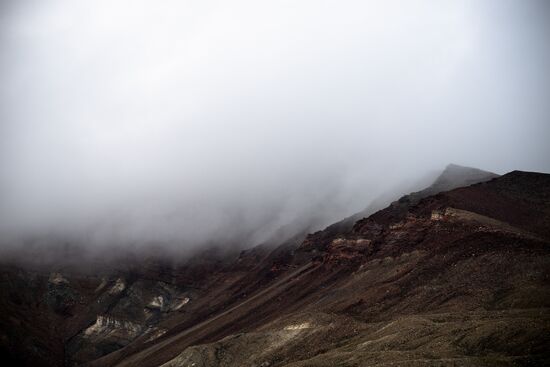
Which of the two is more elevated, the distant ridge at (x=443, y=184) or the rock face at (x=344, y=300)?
the distant ridge at (x=443, y=184)

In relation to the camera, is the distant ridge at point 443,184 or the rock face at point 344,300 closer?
the rock face at point 344,300

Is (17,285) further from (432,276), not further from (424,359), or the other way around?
(424,359)

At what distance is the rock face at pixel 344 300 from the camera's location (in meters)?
46.0

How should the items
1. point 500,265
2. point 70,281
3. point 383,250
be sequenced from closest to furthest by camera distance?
point 500,265
point 383,250
point 70,281

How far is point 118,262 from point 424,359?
17598cm

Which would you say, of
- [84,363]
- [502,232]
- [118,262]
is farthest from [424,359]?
[118,262]

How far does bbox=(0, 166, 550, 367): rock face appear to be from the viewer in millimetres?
46000

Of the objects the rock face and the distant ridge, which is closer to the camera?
the rock face

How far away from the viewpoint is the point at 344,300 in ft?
268

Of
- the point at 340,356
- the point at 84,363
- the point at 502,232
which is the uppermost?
the point at 502,232

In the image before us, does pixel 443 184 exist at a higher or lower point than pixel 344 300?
higher

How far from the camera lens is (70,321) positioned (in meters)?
158

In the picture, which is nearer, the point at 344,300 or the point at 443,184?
the point at 344,300

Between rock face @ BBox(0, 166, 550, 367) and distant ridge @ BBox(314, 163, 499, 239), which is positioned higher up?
distant ridge @ BBox(314, 163, 499, 239)
